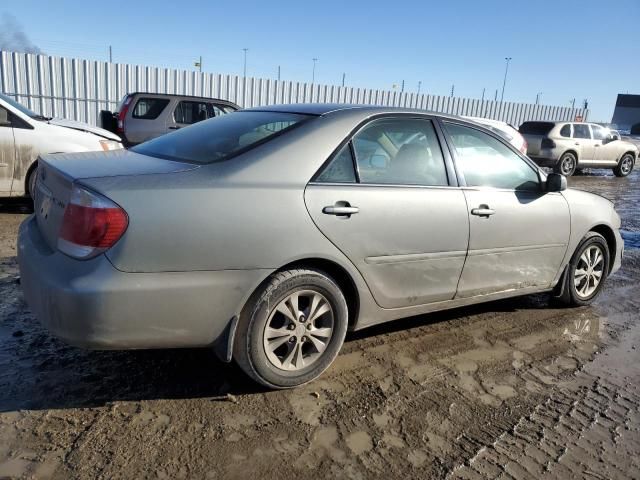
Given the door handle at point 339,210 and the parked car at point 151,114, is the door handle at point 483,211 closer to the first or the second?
the door handle at point 339,210

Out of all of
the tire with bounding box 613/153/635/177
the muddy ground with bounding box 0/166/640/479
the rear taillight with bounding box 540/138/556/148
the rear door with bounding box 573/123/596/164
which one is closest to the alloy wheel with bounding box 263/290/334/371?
the muddy ground with bounding box 0/166/640/479

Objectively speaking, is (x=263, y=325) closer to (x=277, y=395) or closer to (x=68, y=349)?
(x=277, y=395)

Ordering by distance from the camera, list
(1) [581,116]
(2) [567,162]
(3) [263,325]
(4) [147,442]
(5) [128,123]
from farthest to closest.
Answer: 1. (1) [581,116]
2. (2) [567,162]
3. (5) [128,123]
4. (3) [263,325]
5. (4) [147,442]

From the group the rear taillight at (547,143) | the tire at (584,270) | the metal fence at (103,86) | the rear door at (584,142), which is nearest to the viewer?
the tire at (584,270)

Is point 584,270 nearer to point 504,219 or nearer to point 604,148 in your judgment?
point 504,219

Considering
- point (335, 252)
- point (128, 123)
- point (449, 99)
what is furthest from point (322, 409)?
point (449, 99)

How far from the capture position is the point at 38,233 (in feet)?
9.52

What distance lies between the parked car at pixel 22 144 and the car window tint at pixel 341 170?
5054mm

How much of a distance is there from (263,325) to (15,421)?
49.9 inches

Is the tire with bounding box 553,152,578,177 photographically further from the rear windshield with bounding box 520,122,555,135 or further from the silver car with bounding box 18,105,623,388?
the silver car with bounding box 18,105,623,388

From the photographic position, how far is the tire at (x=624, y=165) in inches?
692

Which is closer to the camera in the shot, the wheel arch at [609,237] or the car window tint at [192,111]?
the wheel arch at [609,237]

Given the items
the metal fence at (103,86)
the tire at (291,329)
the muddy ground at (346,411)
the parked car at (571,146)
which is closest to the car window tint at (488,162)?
the muddy ground at (346,411)

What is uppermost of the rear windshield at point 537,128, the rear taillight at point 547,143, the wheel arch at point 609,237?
the rear windshield at point 537,128
